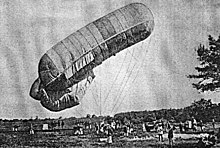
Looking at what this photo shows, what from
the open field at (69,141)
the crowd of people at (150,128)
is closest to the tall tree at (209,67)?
the crowd of people at (150,128)

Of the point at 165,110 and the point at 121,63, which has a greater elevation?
the point at 121,63

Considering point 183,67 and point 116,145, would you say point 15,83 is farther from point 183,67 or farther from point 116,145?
point 183,67

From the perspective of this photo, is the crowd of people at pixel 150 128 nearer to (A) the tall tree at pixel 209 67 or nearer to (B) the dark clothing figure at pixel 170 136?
(B) the dark clothing figure at pixel 170 136

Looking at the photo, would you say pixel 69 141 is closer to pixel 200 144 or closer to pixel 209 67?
pixel 200 144

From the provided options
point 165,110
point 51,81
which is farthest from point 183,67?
point 51,81

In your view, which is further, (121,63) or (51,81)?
(121,63)

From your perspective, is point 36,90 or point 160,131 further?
point 160,131

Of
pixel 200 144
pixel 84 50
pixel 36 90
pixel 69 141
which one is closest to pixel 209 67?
pixel 200 144

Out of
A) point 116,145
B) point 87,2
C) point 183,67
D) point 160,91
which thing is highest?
point 87,2

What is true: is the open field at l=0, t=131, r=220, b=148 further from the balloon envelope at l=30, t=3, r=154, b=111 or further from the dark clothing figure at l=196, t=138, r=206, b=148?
the balloon envelope at l=30, t=3, r=154, b=111
